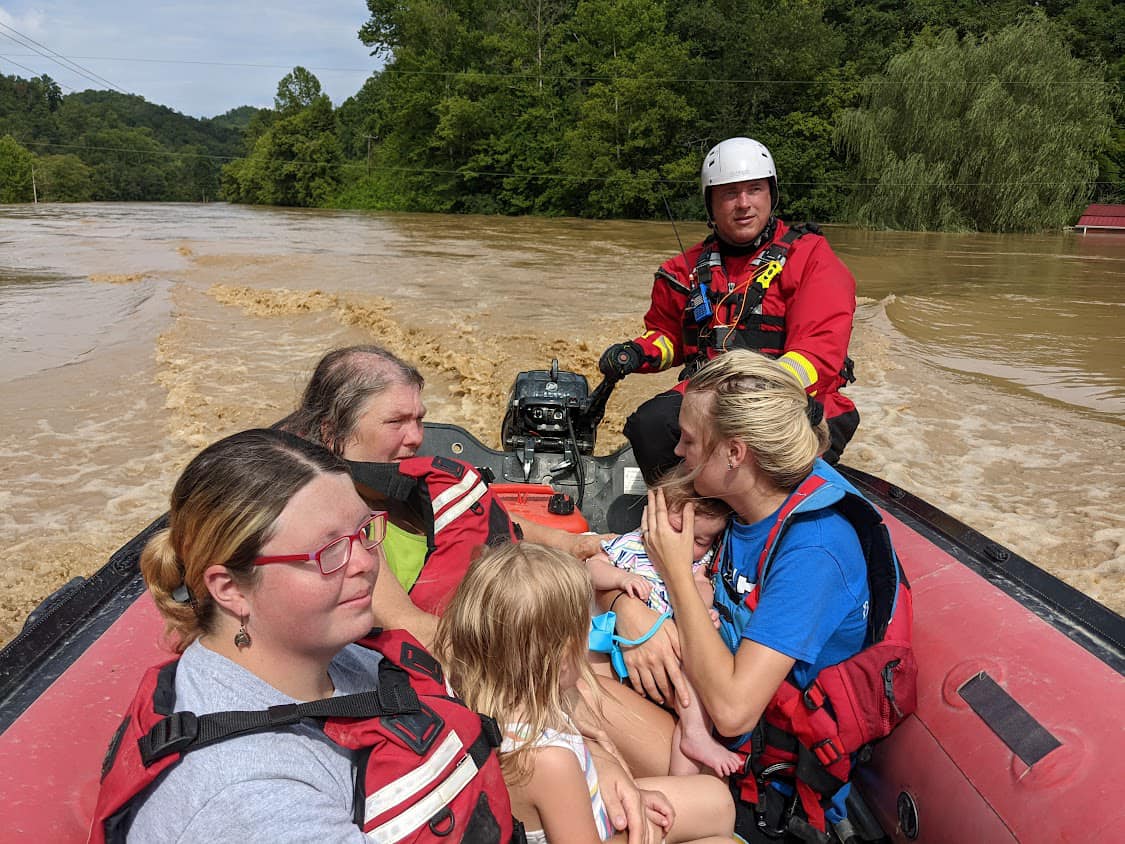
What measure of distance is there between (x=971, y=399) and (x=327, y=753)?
739 centimetres

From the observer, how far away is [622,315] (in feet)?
32.7

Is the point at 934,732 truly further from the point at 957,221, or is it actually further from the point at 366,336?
the point at 957,221

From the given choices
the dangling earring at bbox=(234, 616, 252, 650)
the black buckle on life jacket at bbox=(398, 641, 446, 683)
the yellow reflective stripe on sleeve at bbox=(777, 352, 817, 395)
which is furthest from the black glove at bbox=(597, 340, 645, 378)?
the dangling earring at bbox=(234, 616, 252, 650)

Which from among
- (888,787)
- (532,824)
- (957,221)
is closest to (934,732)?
(888,787)

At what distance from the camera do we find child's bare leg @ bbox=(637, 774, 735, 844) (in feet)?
4.72

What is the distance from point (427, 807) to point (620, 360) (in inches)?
76.7

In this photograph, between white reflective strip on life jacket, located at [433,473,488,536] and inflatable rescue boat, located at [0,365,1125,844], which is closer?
inflatable rescue boat, located at [0,365,1125,844]

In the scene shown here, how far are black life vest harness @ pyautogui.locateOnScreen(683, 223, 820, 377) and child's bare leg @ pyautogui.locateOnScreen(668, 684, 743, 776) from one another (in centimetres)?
135

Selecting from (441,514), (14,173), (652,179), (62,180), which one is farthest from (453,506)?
(14,173)

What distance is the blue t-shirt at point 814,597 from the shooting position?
1425mm

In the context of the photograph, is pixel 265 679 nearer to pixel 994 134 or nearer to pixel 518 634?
pixel 518 634

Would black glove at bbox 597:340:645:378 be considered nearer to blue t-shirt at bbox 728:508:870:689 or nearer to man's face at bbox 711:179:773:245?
man's face at bbox 711:179:773:245

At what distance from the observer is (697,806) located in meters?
1.46

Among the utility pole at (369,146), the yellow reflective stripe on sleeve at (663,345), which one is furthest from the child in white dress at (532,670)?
the utility pole at (369,146)
